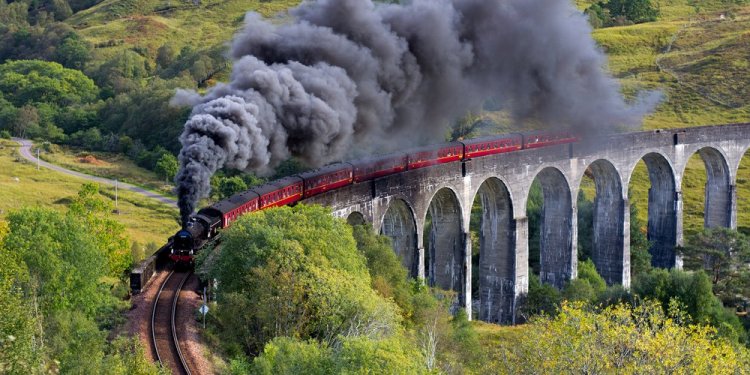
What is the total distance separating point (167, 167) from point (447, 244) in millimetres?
35495

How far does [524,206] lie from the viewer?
46000 mm

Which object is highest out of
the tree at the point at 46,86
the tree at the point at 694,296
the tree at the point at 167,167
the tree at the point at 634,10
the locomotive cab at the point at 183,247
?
the tree at the point at 634,10

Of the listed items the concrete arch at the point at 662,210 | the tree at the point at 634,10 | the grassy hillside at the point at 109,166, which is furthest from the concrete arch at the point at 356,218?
the tree at the point at 634,10

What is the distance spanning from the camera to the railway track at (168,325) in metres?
22.4

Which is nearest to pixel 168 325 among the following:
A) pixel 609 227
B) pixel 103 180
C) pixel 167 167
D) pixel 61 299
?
pixel 61 299

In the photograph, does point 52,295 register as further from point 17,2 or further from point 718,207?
point 17,2

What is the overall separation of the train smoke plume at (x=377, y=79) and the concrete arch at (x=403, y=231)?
384 centimetres

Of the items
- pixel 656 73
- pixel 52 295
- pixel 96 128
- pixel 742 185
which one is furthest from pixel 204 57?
pixel 52 295

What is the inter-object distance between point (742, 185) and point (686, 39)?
37.4 m

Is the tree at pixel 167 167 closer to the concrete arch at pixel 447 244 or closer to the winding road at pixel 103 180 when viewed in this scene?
the winding road at pixel 103 180

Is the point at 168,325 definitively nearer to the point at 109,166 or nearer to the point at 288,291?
the point at 288,291

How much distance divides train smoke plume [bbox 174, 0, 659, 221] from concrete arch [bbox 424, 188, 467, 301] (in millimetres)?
5048

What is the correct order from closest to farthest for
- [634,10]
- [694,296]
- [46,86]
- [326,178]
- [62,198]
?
[326,178]
[694,296]
[62,198]
[46,86]
[634,10]

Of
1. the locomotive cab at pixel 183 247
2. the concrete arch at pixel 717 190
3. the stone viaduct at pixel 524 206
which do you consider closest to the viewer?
the locomotive cab at pixel 183 247
